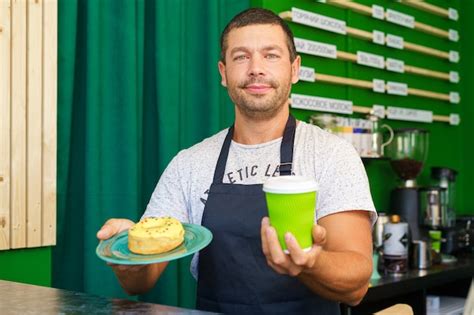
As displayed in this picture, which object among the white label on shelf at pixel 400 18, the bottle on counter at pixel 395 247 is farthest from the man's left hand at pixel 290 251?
the white label on shelf at pixel 400 18

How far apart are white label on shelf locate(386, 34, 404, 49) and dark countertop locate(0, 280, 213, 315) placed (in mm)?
2934

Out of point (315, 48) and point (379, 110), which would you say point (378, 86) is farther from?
point (315, 48)

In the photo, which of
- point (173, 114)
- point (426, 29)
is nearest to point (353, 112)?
point (426, 29)

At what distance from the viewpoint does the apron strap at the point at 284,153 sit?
1833 mm

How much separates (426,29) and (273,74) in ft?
8.59

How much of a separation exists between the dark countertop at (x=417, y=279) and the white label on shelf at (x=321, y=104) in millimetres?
969

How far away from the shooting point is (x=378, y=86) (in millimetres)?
3730

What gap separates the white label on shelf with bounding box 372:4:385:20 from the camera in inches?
146

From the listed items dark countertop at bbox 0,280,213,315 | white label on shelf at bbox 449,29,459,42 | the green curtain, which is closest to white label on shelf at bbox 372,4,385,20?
white label on shelf at bbox 449,29,459,42

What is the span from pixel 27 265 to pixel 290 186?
1.21m

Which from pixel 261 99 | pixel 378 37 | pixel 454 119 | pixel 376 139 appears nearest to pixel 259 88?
pixel 261 99

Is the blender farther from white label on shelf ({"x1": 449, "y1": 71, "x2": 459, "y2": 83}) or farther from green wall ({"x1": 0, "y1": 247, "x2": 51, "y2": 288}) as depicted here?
green wall ({"x1": 0, "y1": 247, "x2": 51, "y2": 288})

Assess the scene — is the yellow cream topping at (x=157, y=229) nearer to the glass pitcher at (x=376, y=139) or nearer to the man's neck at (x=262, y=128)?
the man's neck at (x=262, y=128)

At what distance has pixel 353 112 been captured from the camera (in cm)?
360
